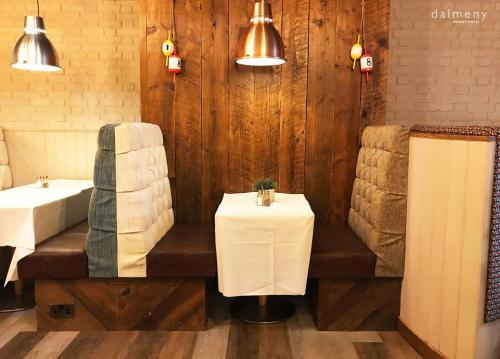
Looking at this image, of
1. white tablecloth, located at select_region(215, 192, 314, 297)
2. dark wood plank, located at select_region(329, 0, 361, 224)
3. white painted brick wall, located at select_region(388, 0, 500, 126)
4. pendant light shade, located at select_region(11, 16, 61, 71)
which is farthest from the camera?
white painted brick wall, located at select_region(388, 0, 500, 126)

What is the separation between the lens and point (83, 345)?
2.67 m

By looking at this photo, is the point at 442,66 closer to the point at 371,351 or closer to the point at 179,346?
the point at 371,351

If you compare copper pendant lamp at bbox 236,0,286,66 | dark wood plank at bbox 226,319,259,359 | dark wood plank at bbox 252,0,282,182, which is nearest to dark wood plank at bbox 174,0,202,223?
dark wood plank at bbox 252,0,282,182

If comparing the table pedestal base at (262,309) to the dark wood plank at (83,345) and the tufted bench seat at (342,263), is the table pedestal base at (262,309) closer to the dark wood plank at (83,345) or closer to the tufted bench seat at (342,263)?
the tufted bench seat at (342,263)

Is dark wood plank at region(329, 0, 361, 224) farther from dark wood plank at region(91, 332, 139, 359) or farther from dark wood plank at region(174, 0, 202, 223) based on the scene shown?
dark wood plank at region(91, 332, 139, 359)

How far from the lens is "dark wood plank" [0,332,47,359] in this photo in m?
2.56

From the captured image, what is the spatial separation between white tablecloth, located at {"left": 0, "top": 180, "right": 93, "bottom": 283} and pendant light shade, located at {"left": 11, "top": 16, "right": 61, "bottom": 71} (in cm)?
103

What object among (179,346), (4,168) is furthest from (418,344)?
(4,168)

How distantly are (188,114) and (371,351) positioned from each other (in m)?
2.25

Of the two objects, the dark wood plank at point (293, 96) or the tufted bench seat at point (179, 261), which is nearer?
the tufted bench seat at point (179, 261)

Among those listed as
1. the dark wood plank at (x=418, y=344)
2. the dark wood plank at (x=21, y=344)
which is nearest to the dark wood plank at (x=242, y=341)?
the dark wood plank at (x=418, y=344)

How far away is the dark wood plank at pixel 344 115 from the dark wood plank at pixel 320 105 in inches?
1.6

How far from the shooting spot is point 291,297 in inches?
135

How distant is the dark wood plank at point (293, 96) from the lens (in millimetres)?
3432
